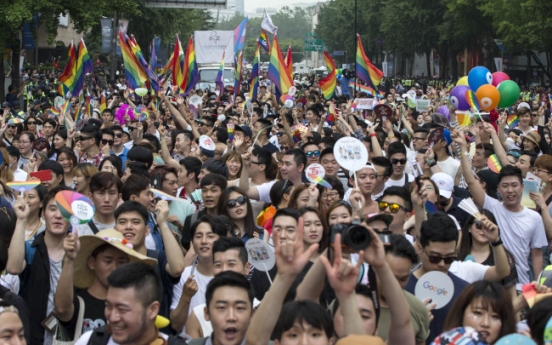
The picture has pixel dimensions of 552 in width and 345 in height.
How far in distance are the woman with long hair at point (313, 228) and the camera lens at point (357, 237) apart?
2.10 meters

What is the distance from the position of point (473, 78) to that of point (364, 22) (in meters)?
64.6

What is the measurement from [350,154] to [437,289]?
2.43m

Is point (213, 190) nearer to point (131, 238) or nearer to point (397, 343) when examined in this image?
point (131, 238)

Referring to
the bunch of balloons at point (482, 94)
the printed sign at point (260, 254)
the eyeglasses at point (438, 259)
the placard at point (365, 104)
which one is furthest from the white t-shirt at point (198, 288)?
the placard at point (365, 104)

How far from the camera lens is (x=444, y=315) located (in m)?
5.39

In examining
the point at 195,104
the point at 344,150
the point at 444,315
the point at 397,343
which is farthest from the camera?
the point at 195,104

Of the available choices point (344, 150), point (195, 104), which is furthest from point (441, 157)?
point (195, 104)

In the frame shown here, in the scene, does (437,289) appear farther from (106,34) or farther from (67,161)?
(106,34)

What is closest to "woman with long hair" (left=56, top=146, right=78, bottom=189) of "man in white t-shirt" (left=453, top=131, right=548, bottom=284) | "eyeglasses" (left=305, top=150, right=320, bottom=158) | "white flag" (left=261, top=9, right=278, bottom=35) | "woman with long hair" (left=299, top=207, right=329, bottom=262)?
"eyeglasses" (left=305, top=150, right=320, bottom=158)

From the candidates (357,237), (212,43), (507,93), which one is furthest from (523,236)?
(212,43)

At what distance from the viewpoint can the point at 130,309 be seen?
14.5ft

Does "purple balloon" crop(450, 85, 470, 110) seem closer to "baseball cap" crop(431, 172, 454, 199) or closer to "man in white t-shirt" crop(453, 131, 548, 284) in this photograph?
"baseball cap" crop(431, 172, 454, 199)

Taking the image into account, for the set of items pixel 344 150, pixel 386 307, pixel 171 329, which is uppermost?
pixel 344 150

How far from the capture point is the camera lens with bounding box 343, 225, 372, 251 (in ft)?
13.1
